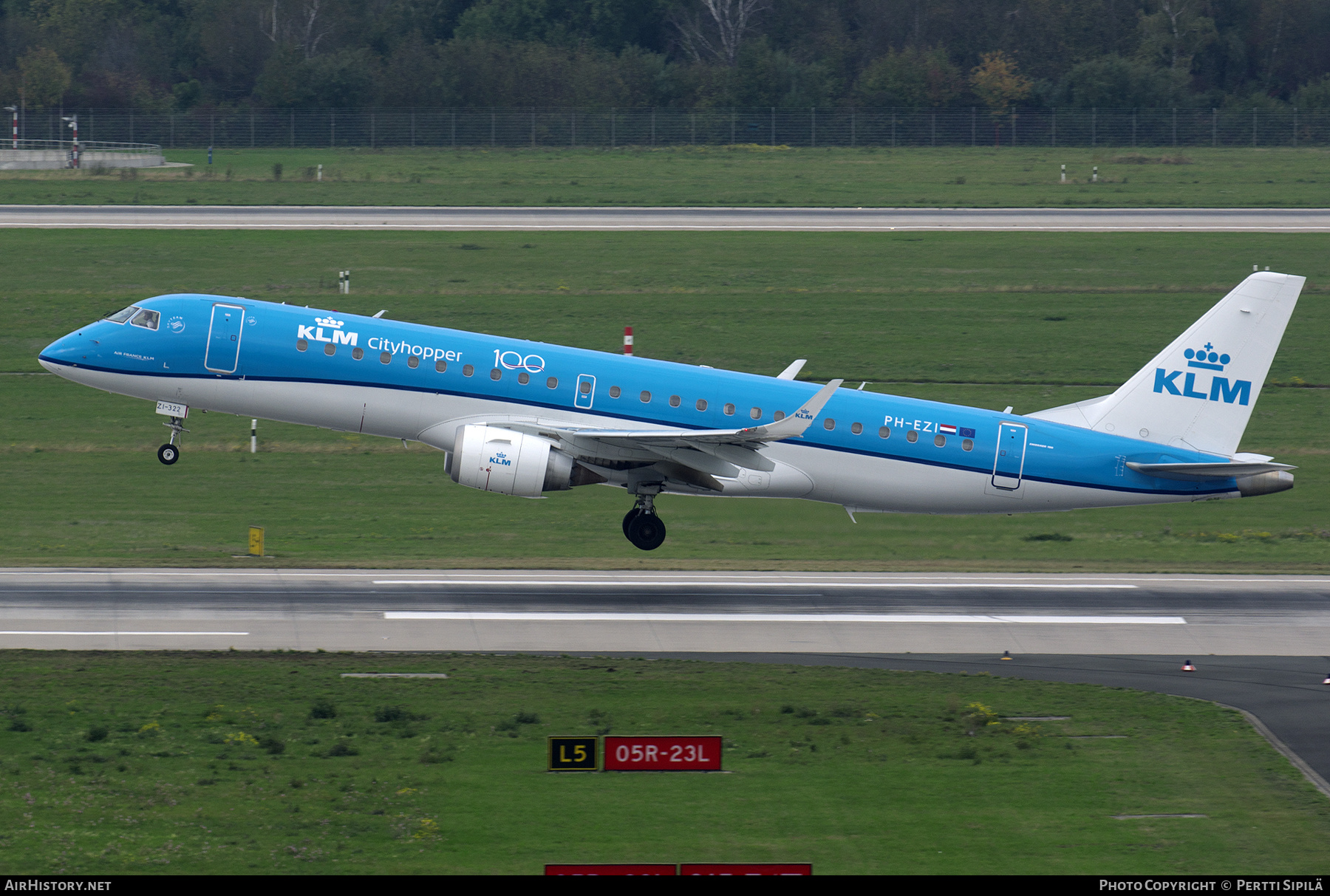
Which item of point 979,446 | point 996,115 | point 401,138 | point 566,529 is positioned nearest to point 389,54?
point 401,138

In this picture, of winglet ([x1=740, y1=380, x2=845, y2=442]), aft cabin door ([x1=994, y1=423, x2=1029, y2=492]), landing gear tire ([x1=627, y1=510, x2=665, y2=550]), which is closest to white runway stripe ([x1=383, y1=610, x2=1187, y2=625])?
landing gear tire ([x1=627, y1=510, x2=665, y2=550])

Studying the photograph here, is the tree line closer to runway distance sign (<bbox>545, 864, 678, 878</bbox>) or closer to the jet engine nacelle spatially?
the jet engine nacelle

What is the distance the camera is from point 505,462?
35.9 metres

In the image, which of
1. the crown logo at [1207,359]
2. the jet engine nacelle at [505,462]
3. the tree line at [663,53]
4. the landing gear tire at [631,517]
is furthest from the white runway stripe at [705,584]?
the tree line at [663,53]

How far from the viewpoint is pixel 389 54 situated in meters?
137

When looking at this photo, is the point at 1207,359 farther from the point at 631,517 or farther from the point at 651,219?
the point at 651,219

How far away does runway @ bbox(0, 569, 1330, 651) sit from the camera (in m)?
33.2

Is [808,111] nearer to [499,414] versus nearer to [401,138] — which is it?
[401,138]

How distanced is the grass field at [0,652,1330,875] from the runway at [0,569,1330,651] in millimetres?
2379

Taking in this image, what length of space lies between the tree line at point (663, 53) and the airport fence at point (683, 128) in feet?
13.5

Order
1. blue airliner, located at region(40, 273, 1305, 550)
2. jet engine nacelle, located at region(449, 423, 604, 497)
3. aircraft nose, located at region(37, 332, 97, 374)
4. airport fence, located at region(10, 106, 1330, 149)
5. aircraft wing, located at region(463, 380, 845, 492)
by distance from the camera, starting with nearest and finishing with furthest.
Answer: jet engine nacelle, located at region(449, 423, 604, 497) → aircraft wing, located at region(463, 380, 845, 492) → blue airliner, located at region(40, 273, 1305, 550) → aircraft nose, located at region(37, 332, 97, 374) → airport fence, located at region(10, 106, 1330, 149)

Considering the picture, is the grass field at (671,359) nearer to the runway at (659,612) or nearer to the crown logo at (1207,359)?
the runway at (659,612)

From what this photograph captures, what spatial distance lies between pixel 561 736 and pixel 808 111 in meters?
103

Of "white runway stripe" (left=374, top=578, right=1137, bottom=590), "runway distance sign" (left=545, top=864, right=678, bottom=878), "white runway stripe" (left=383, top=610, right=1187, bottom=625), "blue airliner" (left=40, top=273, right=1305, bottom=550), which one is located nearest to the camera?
"runway distance sign" (left=545, top=864, right=678, bottom=878)
